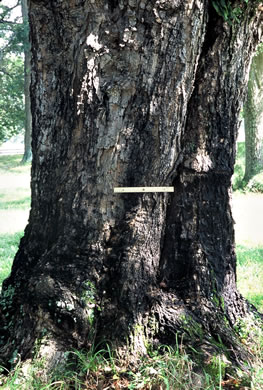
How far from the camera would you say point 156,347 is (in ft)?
10.1

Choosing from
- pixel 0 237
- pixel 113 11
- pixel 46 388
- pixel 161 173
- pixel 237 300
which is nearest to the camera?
pixel 46 388

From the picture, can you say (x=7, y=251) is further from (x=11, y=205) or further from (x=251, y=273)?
(x=11, y=205)

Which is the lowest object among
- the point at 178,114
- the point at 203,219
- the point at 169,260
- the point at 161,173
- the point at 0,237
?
the point at 0,237

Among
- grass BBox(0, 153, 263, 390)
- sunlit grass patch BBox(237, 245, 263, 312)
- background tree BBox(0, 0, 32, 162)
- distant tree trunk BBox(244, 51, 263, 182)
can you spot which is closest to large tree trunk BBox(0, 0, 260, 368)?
grass BBox(0, 153, 263, 390)

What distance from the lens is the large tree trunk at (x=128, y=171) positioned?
9.78 feet

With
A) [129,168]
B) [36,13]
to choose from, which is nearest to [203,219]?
[129,168]

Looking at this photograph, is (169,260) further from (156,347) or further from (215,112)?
(215,112)

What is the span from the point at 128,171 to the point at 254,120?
13595mm

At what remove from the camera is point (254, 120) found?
621 inches

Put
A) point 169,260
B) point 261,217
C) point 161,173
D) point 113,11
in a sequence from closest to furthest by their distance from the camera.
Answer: point 113,11
point 161,173
point 169,260
point 261,217

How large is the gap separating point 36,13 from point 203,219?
190cm

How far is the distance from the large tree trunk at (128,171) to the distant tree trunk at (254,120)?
1297 cm

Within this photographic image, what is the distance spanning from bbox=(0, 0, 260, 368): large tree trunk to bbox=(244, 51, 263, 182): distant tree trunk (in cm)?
1297

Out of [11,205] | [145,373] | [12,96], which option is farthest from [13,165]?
[145,373]
